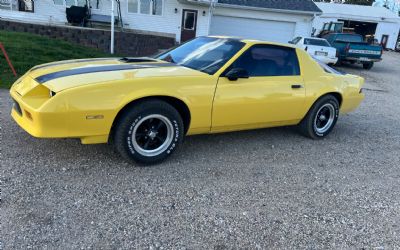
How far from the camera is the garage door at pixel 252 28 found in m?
20.7

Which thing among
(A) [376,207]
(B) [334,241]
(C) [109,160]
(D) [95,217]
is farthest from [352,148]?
(D) [95,217]

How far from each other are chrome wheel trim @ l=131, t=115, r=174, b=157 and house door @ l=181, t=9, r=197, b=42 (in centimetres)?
1618

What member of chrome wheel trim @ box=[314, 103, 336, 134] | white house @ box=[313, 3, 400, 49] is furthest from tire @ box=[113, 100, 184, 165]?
white house @ box=[313, 3, 400, 49]

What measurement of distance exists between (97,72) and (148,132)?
2.77 feet

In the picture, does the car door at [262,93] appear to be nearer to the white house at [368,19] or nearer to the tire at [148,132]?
the tire at [148,132]

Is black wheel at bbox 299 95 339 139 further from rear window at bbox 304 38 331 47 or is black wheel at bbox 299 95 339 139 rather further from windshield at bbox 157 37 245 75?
rear window at bbox 304 38 331 47

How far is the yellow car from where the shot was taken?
331 centimetres

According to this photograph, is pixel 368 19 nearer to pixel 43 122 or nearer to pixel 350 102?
pixel 350 102

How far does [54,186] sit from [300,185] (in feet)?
8.35

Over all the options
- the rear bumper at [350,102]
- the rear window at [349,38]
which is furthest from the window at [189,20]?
the rear bumper at [350,102]

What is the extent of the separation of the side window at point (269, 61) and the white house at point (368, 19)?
41847mm

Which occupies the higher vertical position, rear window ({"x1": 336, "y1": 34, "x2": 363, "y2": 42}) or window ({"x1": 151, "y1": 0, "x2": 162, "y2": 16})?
window ({"x1": 151, "y1": 0, "x2": 162, "y2": 16})

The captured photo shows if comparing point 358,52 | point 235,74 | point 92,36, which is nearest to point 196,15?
point 92,36

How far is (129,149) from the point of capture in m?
3.63
